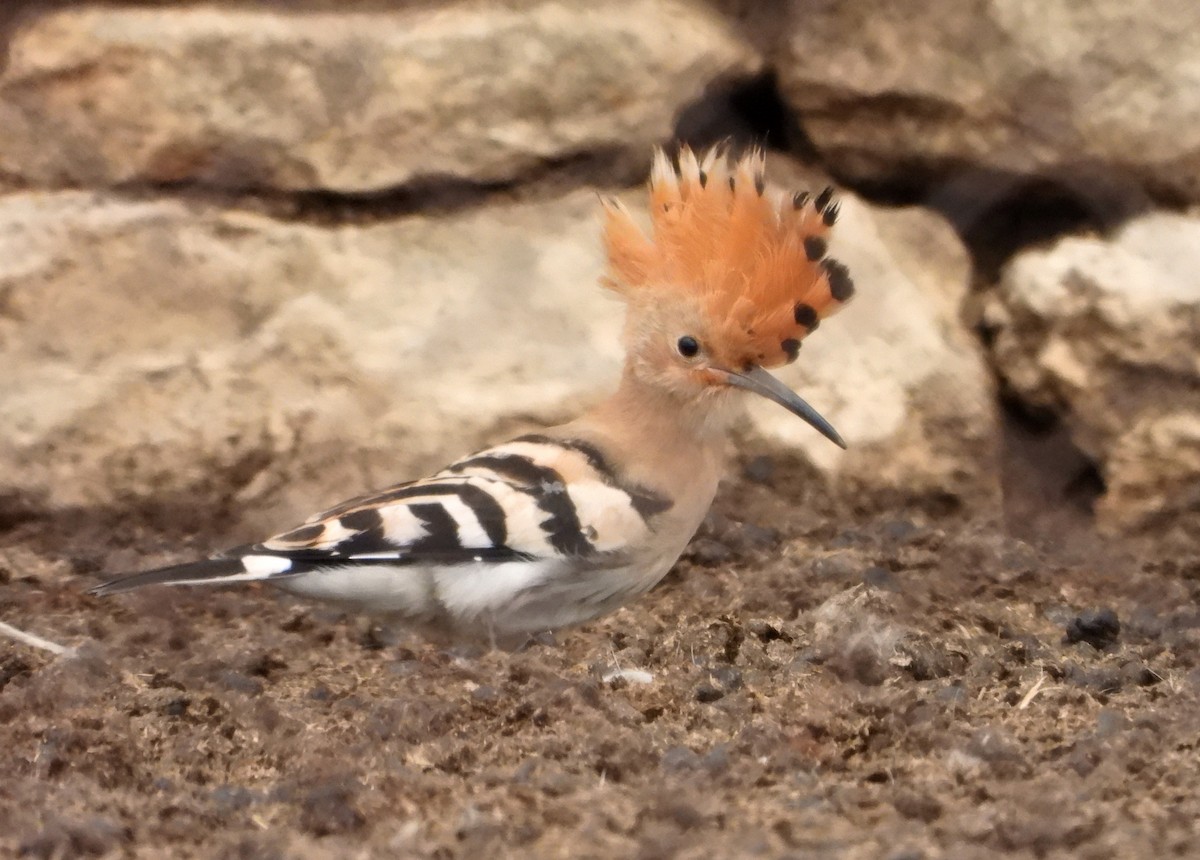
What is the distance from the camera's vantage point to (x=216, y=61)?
103 inches

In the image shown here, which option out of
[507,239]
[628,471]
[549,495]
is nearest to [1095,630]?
[628,471]

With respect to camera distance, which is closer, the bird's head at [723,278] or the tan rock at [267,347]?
the bird's head at [723,278]

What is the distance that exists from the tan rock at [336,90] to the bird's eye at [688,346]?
73cm

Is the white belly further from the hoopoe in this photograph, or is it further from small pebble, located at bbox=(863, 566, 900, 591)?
small pebble, located at bbox=(863, 566, 900, 591)

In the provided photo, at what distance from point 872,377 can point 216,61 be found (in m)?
1.38

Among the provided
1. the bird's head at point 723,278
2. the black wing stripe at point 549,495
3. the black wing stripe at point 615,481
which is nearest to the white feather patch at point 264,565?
the black wing stripe at point 549,495

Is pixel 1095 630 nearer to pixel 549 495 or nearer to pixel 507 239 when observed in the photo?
pixel 549 495

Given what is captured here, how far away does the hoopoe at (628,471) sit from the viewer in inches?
80.5

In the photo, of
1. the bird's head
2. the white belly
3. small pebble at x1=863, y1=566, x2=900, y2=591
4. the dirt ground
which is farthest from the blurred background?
the white belly

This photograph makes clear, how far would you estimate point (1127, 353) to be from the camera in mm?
2725

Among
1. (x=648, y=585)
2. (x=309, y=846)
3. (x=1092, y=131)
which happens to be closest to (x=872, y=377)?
(x=1092, y=131)

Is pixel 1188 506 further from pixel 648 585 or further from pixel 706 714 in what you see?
pixel 706 714

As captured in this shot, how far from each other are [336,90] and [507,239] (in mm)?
426

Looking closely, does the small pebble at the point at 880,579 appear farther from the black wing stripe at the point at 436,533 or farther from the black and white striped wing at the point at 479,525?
the black wing stripe at the point at 436,533
